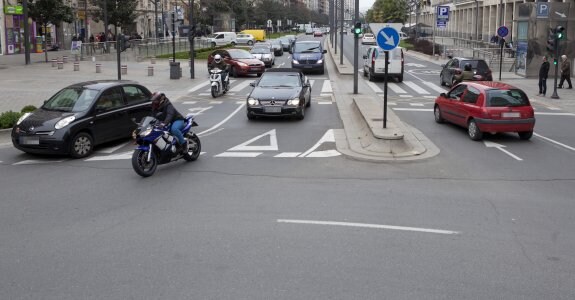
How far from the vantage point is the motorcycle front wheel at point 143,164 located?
423 inches

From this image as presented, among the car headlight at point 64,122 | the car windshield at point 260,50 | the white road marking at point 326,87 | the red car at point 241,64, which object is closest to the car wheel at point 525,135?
the car headlight at point 64,122

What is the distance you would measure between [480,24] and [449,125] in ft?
213

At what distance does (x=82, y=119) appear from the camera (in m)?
13.0

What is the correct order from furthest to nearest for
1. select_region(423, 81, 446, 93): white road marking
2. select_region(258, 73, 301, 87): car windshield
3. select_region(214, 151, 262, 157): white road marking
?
1. select_region(423, 81, 446, 93): white road marking
2. select_region(258, 73, 301, 87): car windshield
3. select_region(214, 151, 262, 157): white road marking

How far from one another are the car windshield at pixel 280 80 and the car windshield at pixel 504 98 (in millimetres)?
6319

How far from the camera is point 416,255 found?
6734 mm

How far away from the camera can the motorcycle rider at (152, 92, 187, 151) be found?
11.4 meters

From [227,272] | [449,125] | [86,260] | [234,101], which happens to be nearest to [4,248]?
[86,260]

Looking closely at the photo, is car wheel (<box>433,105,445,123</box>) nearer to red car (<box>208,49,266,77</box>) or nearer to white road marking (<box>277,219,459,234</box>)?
white road marking (<box>277,219,459,234</box>)

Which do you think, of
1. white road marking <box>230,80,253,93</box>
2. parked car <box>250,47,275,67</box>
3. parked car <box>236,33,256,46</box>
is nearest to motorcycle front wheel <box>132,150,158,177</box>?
white road marking <box>230,80,253,93</box>

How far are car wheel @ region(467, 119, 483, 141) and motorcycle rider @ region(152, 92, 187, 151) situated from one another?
23.9 feet

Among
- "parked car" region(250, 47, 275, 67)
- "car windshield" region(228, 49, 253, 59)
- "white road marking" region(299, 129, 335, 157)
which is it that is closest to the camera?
"white road marking" region(299, 129, 335, 157)

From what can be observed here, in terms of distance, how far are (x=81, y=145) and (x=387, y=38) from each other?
7.12m

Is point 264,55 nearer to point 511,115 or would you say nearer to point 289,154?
point 511,115
